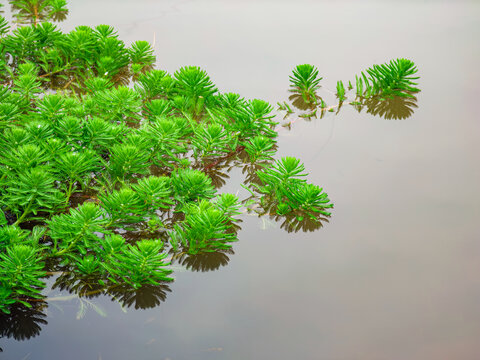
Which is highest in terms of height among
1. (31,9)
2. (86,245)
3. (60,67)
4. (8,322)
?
(31,9)

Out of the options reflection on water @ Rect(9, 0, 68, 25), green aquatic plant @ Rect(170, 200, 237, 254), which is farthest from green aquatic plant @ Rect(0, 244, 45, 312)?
reflection on water @ Rect(9, 0, 68, 25)

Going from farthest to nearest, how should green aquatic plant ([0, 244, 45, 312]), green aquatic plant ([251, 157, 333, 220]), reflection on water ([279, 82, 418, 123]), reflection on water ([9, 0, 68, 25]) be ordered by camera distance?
reflection on water ([9, 0, 68, 25]) → reflection on water ([279, 82, 418, 123]) → green aquatic plant ([251, 157, 333, 220]) → green aquatic plant ([0, 244, 45, 312])

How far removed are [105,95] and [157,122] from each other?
0.88 ft

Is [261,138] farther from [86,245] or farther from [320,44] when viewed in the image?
[320,44]

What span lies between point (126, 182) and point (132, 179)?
2.0 inches

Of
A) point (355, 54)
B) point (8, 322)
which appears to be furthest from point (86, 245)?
point (355, 54)

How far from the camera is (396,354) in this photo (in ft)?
5.28

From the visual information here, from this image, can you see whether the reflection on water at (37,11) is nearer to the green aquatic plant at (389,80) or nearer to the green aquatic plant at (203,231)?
the green aquatic plant at (389,80)

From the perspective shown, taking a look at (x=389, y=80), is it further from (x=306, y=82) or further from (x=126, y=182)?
(x=126, y=182)

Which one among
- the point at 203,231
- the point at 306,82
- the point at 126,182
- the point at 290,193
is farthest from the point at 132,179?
the point at 306,82

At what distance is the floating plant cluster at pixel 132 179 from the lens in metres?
1.69

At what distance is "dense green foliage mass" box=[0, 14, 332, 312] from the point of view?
1.69m

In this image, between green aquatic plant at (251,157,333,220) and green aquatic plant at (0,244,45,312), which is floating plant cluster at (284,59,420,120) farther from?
green aquatic plant at (0,244,45,312)

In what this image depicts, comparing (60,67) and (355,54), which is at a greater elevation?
(355,54)
